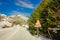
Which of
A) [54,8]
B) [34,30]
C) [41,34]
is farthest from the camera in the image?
[34,30]

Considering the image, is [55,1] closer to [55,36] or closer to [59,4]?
[59,4]

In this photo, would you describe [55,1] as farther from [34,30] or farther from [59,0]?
[34,30]

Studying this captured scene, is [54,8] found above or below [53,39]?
above

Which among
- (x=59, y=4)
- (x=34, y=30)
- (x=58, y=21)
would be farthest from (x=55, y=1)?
(x=34, y=30)

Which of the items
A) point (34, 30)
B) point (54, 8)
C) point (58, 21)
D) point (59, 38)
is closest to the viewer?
point (58, 21)

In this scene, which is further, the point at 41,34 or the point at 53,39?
the point at 41,34

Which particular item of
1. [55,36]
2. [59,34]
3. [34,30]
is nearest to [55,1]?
[59,34]

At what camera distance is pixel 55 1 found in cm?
1866

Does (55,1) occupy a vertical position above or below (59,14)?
above

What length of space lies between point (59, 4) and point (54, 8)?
1216 millimetres

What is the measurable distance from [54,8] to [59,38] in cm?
581

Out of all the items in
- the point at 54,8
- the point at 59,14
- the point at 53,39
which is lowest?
the point at 53,39

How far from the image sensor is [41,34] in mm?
34844

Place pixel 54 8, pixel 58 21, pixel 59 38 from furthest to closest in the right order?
1. pixel 59 38
2. pixel 54 8
3. pixel 58 21
